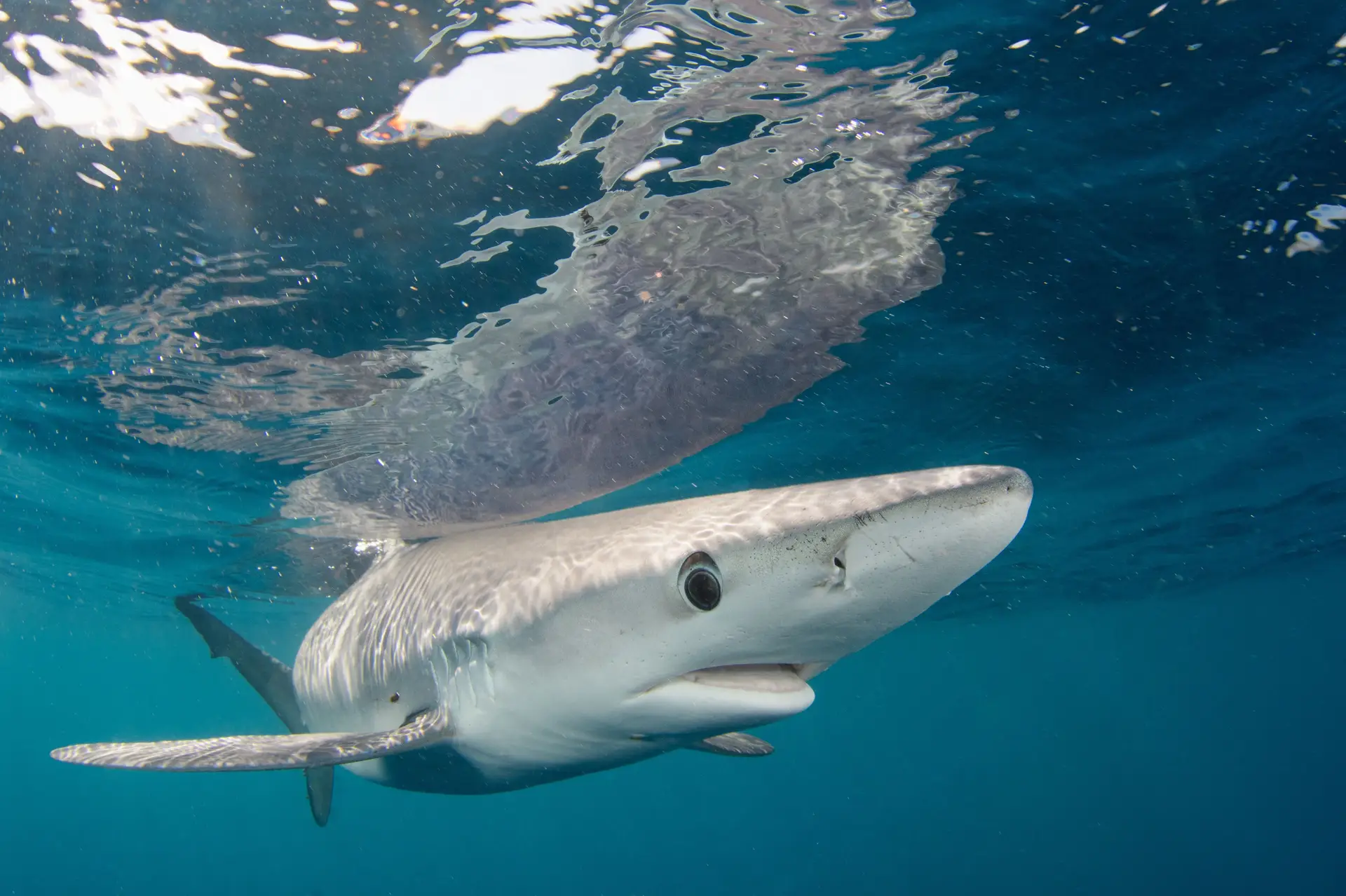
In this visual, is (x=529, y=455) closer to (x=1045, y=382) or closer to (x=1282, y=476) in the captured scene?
(x=1045, y=382)

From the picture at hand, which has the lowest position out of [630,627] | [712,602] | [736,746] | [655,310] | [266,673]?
[266,673]

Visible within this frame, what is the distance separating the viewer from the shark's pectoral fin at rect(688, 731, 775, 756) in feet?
17.6

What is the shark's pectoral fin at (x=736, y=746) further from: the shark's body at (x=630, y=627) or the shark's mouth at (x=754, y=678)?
the shark's mouth at (x=754, y=678)

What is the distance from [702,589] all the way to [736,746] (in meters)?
3.52

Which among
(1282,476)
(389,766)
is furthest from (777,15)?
(1282,476)

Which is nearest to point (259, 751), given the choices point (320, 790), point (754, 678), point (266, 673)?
point (754, 678)

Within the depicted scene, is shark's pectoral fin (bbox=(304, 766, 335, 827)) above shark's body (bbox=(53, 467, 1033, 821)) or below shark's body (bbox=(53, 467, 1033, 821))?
below

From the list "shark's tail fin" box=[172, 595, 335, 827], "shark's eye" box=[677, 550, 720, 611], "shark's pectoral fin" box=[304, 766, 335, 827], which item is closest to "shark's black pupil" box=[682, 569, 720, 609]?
"shark's eye" box=[677, 550, 720, 611]

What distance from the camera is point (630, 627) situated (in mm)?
2908

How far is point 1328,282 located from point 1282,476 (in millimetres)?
10695

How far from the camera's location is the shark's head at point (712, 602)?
7.14 feet

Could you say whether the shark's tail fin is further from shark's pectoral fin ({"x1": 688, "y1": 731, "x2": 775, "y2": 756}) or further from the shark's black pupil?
the shark's black pupil

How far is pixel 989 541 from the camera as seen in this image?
217 centimetres

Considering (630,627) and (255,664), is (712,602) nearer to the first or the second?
(630,627)
